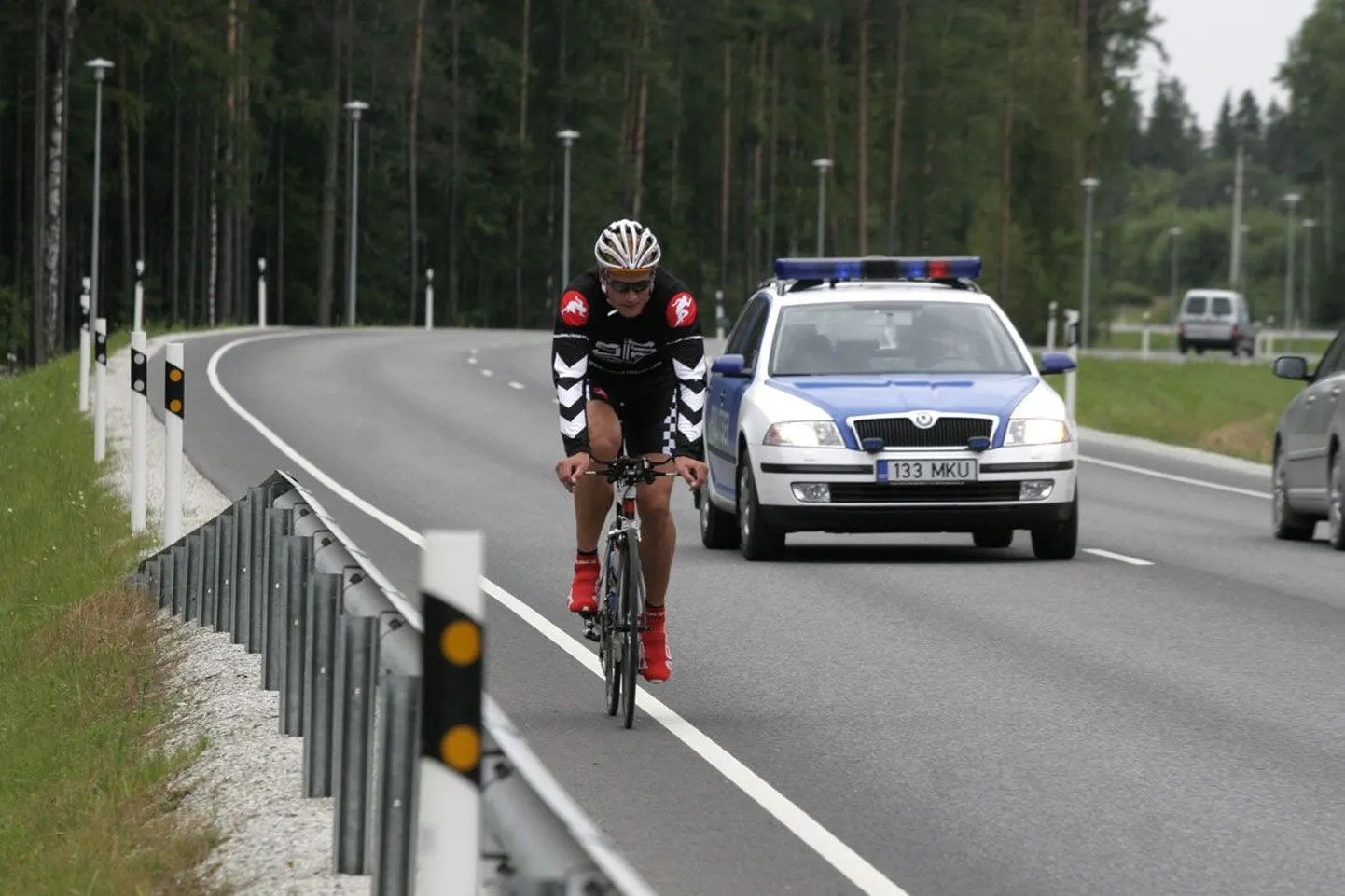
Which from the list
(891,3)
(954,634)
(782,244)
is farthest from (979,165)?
(954,634)

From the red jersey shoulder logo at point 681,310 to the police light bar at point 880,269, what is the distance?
8443mm

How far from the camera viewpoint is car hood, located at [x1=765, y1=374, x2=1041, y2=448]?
16.3 metres

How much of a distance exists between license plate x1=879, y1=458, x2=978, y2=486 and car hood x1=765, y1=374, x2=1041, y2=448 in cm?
24

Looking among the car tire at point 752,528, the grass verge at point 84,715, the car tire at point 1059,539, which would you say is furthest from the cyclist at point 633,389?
the car tire at point 1059,539

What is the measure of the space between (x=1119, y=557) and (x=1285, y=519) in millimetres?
2485

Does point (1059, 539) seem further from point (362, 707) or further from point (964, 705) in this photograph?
point (362, 707)

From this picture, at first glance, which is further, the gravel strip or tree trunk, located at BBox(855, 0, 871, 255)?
tree trunk, located at BBox(855, 0, 871, 255)

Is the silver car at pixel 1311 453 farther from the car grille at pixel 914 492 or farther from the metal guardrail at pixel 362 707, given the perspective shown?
the metal guardrail at pixel 362 707

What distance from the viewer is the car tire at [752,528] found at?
16625mm

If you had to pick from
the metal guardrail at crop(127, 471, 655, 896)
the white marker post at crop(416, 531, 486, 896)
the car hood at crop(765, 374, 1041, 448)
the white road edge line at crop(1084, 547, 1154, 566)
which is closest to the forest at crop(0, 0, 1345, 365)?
the white road edge line at crop(1084, 547, 1154, 566)

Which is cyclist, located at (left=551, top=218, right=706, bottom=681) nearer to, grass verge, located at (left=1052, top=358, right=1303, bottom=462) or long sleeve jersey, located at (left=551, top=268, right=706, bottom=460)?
long sleeve jersey, located at (left=551, top=268, right=706, bottom=460)

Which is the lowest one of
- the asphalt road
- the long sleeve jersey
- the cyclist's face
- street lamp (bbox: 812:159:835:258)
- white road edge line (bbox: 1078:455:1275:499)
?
white road edge line (bbox: 1078:455:1275:499)

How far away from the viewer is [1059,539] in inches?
666

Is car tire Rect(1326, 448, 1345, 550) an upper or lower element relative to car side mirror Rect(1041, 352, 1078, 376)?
lower
